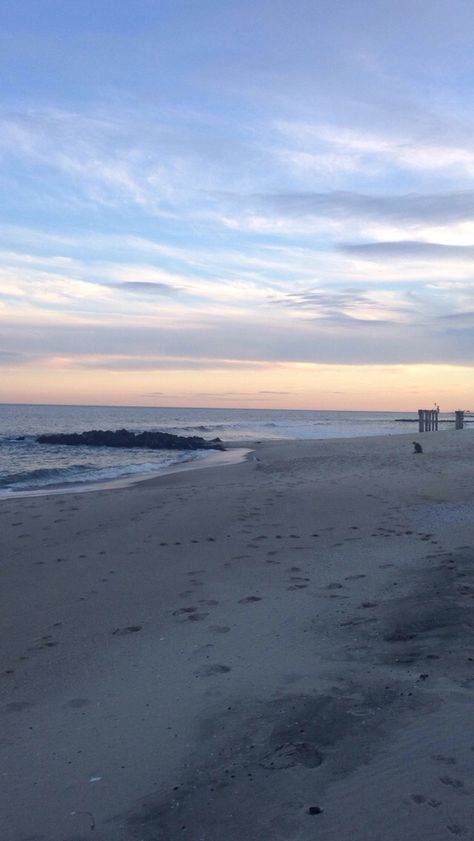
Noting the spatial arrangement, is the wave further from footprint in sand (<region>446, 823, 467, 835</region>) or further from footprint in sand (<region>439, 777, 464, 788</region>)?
footprint in sand (<region>446, 823, 467, 835</region>)

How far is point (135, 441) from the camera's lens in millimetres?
46312

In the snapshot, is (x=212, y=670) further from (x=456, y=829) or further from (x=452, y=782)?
(x=456, y=829)

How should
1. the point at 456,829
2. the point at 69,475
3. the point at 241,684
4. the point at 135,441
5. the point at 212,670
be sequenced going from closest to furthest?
1. the point at 456,829
2. the point at 241,684
3. the point at 212,670
4. the point at 69,475
5. the point at 135,441

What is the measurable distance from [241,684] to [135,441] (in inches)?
1650

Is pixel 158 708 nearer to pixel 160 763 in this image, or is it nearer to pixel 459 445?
pixel 160 763

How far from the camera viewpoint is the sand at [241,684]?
3.46 meters

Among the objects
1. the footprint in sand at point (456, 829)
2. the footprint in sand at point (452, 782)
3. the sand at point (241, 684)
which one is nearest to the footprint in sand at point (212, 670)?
the sand at point (241, 684)

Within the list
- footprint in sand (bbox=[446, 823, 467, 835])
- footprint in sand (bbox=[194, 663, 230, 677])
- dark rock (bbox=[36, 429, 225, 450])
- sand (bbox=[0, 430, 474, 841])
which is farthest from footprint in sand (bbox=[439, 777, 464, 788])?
dark rock (bbox=[36, 429, 225, 450])

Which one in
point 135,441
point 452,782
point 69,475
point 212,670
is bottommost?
point 69,475

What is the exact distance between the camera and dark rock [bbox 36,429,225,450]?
44.3m

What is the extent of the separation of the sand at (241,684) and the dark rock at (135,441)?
108 feet

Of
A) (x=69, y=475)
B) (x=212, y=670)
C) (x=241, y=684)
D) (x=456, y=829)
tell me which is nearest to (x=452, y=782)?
(x=456, y=829)

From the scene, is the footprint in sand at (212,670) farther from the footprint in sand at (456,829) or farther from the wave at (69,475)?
the wave at (69,475)

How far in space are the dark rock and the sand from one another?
3306 centimetres
